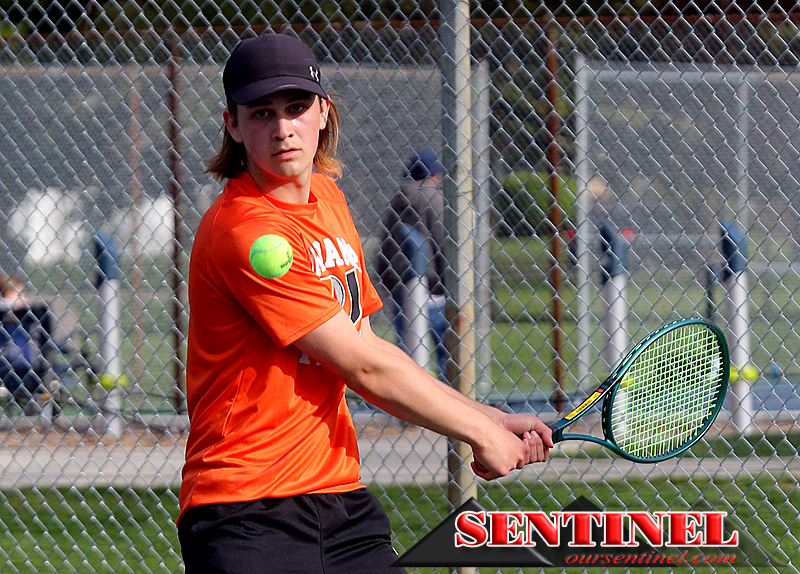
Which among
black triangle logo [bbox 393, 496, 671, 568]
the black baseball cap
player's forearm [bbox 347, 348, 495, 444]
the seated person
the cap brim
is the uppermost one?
the seated person

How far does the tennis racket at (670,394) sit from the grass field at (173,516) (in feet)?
3.89

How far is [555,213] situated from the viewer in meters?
4.43

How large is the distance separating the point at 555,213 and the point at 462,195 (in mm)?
1175

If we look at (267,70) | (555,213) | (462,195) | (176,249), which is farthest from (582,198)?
(267,70)

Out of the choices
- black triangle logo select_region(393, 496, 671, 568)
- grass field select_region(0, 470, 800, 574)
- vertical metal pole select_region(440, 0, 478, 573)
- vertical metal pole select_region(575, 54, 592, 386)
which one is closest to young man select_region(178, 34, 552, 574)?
black triangle logo select_region(393, 496, 671, 568)

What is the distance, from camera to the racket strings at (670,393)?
2645 mm

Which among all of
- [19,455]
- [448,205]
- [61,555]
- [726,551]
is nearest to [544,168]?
[448,205]

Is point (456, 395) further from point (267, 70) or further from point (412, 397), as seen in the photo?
point (267, 70)

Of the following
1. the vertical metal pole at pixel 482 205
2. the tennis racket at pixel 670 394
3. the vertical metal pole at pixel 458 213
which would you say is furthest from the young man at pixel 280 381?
the vertical metal pole at pixel 482 205

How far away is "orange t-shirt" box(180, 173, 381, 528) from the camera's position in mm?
1926

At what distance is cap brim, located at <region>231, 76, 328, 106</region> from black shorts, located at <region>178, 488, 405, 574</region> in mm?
902

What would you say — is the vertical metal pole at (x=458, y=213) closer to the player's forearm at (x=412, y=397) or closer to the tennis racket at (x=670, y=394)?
the tennis racket at (x=670, y=394)

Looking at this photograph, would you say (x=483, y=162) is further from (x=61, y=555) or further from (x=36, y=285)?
(x=61, y=555)

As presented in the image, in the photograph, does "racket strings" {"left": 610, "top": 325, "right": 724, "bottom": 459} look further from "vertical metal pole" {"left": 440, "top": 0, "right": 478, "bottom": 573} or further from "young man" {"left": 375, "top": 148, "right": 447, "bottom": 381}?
"young man" {"left": 375, "top": 148, "right": 447, "bottom": 381}
